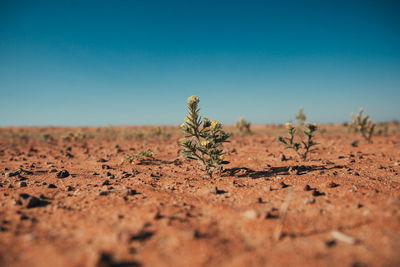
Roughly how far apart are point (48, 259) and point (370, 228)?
329 cm

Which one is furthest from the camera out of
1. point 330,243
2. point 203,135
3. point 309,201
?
point 203,135

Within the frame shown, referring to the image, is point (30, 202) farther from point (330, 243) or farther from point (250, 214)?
point (330, 243)

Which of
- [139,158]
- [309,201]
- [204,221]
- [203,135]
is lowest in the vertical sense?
[204,221]

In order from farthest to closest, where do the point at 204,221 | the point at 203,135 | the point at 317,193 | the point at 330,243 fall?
the point at 203,135, the point at 317,193, the point at 204,221, the point at 330,243

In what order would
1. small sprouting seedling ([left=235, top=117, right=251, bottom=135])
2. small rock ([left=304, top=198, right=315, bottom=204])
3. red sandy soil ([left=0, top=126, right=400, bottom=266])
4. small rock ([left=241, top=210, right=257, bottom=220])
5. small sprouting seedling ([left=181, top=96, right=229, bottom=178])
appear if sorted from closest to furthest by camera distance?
red sandy soil ([left=0, top=126, right=400, bottom=266]) < small rock ([left=241, top=210, right=257, bottom=220]) < small rock ([left=304, top=198, right=315, bottom=204]) < small sprouting seedling ([left=181, top=96, right=229, bottom=178]) < small sprouting seedling ([left=235, top=117, right=251, bottom=135])

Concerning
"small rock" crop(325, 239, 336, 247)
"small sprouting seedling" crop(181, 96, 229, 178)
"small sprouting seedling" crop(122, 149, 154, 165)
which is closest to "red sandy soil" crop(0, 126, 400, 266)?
"small rock" crop(325, 239, 336, 247)

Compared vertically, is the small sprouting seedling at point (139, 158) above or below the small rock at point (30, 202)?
above

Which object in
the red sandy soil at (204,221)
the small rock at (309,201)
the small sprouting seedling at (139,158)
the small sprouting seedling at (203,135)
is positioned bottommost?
the red sandy soil at (204,221)

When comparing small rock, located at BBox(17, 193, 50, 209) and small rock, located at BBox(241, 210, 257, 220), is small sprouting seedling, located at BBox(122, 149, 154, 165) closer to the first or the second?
small rock, located at BBox(17, 193, 50, 209)

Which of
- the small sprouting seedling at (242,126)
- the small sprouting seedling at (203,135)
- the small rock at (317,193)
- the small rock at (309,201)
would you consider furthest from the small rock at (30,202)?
the small sprouting seedling at (242,126)

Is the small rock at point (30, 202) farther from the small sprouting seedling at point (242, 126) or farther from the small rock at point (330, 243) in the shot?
the small sprouting seedling at point (242, 126)

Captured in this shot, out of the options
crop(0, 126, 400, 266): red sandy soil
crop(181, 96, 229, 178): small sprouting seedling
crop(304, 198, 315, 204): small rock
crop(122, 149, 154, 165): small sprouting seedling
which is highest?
crop(181, 96, 229, 178): small sprouting seedling

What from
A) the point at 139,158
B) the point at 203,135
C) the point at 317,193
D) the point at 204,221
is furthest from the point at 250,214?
the point at 139,158

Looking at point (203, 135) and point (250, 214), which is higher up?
point (203, 135)
